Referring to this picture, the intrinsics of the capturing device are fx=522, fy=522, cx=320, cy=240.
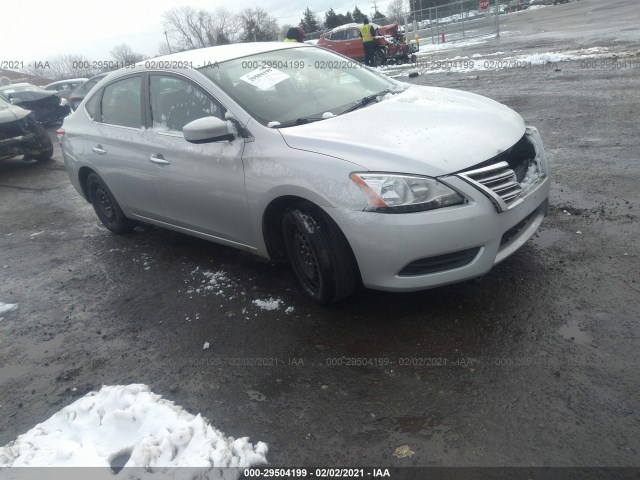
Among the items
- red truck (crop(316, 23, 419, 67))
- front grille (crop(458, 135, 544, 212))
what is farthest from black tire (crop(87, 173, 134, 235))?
red truck (crop(316, 23, 419, 67))

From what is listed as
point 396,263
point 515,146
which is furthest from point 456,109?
point 396,263

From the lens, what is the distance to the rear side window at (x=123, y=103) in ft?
15.3

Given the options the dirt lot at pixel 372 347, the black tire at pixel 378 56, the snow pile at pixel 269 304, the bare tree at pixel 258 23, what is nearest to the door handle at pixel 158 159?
the dirt lot at pixel 372 347

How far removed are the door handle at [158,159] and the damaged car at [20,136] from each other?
6.85 metres

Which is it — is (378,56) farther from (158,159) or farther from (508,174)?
(508,174)

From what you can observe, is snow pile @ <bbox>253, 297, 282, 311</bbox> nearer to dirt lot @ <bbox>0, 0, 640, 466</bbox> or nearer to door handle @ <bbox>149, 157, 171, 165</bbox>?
dirt lot @ <bbox>0, 0, 640, 466</bbox>

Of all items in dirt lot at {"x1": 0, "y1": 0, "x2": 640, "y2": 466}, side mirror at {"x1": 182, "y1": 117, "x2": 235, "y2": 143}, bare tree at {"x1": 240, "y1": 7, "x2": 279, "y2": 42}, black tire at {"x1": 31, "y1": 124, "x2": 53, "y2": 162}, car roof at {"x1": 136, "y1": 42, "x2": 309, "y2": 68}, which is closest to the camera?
dirt lot at {"x1": 0, "y1": 0, "x2": 640, "y2": 466}

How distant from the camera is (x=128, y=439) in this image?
2.65 meters

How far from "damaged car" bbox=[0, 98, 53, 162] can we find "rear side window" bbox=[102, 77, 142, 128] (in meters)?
5.74

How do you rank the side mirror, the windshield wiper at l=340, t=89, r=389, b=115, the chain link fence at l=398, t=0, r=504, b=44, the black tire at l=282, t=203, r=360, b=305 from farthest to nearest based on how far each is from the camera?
the chain link fence at l=398, t=0, r=504, b=44 → the windshield wiper at l=340, t=89, r=389, b=115 → the side mirror → the black tire at l=282, t=203, r=360, b=305

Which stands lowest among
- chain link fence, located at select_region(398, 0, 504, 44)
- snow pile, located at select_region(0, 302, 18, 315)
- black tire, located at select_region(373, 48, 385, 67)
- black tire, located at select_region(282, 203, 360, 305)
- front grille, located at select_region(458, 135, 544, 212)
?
snow pile, located at select_region(0, 302, 18, 315)

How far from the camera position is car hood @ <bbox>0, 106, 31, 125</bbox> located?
9.66 meters

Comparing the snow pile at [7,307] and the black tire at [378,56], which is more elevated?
the black tire at [378,56]

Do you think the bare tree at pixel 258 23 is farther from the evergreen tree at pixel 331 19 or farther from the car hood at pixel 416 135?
the car hood at pixel 416 135
